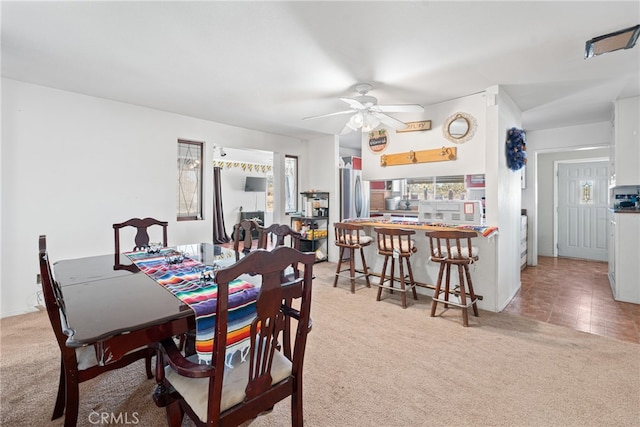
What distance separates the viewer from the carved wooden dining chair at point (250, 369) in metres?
1.08

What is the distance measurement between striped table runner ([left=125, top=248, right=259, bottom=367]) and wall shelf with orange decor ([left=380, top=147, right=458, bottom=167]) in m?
3.04

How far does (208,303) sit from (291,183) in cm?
499

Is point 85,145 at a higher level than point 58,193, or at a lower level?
higher

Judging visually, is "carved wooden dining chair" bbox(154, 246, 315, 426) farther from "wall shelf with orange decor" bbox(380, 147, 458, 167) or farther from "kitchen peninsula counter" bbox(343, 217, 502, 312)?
"wall shelf with orange decor" bbox(380, 147, 458, 167)

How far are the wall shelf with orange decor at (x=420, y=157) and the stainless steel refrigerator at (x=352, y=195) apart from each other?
1.44 m

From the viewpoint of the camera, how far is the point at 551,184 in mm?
5984

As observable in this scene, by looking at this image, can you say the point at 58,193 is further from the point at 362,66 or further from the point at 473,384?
the point at 473,384

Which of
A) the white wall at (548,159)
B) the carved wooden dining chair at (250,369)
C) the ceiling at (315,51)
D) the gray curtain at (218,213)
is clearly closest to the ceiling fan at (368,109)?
the ceiling at (315,51)

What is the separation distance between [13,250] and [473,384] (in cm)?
434

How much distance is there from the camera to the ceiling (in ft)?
6.25

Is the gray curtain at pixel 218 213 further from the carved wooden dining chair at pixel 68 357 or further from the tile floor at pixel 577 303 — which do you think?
the tile floor at pixel 577 303

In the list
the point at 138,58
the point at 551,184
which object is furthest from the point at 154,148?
the point at 551,184

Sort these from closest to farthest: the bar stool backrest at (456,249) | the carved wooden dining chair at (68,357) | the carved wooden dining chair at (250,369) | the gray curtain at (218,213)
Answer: the carved wooden dining chair at (250,369) → the carved wooden dining chair at (68,357) → the bar stool backrest at (456,249) → the gray curtain at (218,213)

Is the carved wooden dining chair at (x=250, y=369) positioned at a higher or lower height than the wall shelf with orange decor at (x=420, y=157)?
lower
